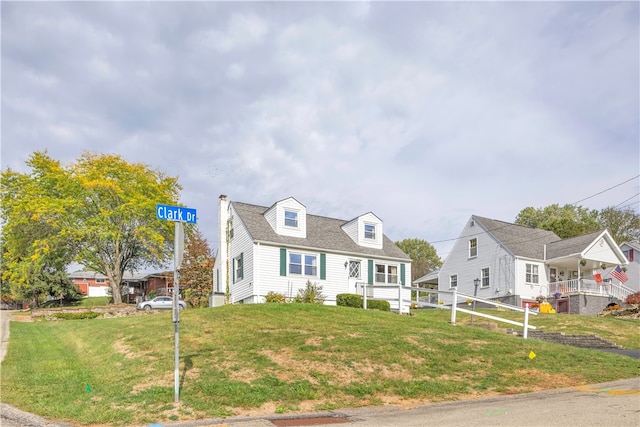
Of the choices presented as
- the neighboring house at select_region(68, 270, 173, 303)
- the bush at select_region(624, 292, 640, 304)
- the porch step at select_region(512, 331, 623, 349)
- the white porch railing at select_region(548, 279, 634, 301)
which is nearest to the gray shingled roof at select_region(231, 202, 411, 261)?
the white porch railing at select_region(548, 279, 634, 301)

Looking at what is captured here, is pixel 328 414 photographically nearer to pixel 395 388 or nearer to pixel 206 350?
pixel 395 388

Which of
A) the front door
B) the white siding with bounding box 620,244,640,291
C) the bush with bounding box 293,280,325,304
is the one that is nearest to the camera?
the bush with bounding box 293,280,325,304

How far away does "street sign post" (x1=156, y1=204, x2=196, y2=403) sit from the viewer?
8.30 meters

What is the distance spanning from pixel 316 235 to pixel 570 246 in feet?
64.2

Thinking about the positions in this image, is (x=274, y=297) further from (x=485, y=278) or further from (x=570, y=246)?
(x=570, y=246)

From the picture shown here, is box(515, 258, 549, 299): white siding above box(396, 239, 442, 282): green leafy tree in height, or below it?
below

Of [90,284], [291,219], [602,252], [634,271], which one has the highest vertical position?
[291,219]

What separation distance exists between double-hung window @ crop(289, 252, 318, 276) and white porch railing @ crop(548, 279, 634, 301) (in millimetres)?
→ 18027

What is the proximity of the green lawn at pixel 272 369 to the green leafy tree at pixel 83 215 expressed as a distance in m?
23.2

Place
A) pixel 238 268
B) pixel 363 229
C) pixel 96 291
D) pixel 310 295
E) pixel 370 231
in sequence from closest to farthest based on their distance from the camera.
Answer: pixel 310 295 < pixel 238 268 < pixel 363 229 < pixel 370 231 < pixel 96 291

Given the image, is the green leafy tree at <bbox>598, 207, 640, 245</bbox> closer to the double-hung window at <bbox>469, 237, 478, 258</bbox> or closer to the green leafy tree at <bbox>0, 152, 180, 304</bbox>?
Result: the double-hung window at <bbox>469, 237, 478, 258</bbox>

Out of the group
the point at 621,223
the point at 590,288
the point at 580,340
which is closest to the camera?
the point at 580,340

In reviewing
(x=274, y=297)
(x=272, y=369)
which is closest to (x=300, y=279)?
(x=274, y=297)

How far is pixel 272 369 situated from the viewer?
10109mm
